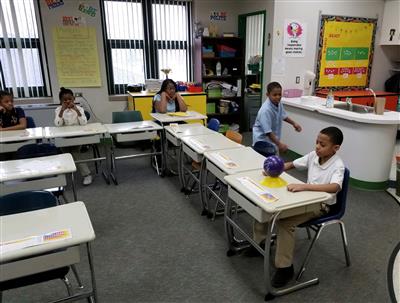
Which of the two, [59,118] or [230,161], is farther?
[59,118]

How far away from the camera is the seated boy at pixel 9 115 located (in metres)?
3.54

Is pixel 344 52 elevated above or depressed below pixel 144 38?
below

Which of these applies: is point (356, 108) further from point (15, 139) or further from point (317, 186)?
point (15, 139)

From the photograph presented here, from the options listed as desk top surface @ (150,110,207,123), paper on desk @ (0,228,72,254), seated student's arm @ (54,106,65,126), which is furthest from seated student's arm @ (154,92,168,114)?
paper on desk @ (0,228,72,254)

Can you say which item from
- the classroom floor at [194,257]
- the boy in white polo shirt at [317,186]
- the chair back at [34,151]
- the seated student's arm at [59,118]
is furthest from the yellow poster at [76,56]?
the boy in white polo shirt at [317,186]

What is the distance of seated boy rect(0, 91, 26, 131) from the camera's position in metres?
3.54

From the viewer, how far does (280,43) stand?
5.01 m

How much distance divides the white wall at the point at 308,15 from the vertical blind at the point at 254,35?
0.98 meters

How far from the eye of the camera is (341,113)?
376 cm

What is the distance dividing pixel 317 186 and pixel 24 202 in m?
1.78

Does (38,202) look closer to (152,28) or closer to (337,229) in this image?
(337,229)

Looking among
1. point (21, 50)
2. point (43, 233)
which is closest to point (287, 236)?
point (43, 233)

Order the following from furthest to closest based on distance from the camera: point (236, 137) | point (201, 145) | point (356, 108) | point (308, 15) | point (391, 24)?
point (391, 24) → point (308, 15) → point (356, 108) → point (236, 137) → point (201, 145)

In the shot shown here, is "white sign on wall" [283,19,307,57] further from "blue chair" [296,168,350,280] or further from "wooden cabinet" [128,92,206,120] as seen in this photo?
"blue chair" [296,168,350,280]
